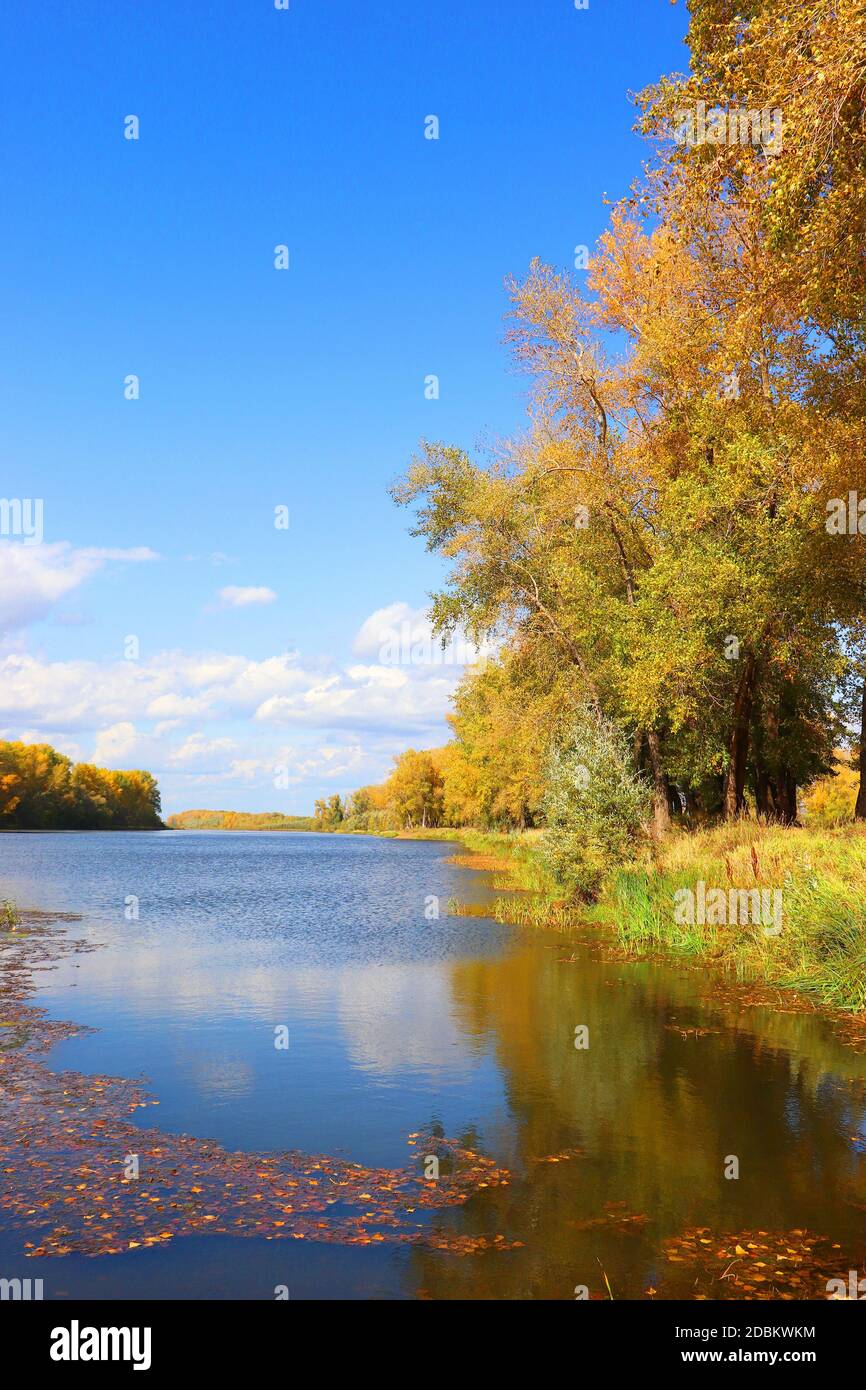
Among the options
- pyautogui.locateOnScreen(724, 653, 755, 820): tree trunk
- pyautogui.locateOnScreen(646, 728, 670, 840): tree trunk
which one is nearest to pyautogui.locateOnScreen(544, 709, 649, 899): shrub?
pyautogui.locateOnScreen(646, 728, 670, 840): tree trunk

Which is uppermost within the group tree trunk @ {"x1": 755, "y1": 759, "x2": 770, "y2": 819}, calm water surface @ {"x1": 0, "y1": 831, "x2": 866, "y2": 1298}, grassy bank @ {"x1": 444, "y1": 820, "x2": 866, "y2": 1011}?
tree trunk @ {"x1": 755, "y1": 759, "x2": 770, "y2": 819}

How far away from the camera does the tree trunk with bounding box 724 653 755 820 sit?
1190 inches

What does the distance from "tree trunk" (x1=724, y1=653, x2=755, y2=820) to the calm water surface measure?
9.46 metres

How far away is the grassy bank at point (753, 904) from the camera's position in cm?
1748

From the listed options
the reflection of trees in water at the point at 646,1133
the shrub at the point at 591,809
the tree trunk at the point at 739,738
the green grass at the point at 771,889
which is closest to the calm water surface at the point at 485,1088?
the reflection of trees in water at the point at 646,1133

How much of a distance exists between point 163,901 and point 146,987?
63.9ft

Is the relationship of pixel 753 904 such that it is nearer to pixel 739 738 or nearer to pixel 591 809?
pixel 591 809

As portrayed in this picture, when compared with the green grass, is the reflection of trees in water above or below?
below

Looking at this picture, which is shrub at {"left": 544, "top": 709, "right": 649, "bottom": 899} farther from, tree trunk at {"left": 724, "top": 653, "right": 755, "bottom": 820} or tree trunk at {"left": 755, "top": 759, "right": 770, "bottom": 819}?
tree trunk at {"left": 755, "top": 759, "right": 770, "bottom": 819}

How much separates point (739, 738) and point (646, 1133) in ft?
70.5

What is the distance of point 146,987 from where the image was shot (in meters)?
19.5

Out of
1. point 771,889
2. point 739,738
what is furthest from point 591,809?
point 771,889

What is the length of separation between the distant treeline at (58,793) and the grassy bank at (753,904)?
11704 centimetres

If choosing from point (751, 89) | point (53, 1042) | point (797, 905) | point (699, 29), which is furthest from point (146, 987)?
point (699, 29)
